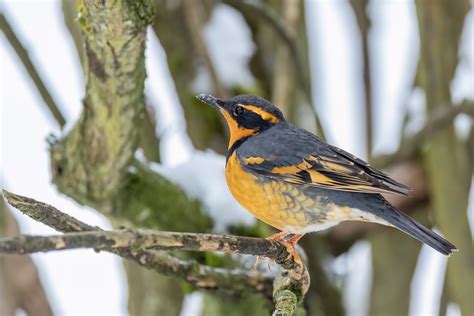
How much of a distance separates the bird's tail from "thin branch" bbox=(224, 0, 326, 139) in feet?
8.65

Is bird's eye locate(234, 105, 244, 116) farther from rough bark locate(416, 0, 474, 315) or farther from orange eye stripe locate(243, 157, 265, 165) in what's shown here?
rough bark locate(416, 0, 474, 315)

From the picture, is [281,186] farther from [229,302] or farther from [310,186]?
[229,302]

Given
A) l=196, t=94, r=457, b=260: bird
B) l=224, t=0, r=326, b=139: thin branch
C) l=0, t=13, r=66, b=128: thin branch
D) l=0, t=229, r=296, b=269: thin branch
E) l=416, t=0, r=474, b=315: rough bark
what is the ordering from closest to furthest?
l=0, t=229, r=296, b=269: thin branch
l=196, t=94, r=457, b=260: bird
l=0, t=13, r=66, b=128: thin branch
l=416, t=0, r=474, b=315: rough bark
l=224, t=0, r=326, b=139: thin branch

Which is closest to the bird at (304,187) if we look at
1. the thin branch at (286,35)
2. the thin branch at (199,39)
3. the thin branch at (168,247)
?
the thin branch at (168,247)

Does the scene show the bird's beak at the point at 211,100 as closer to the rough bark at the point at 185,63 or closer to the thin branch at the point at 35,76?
the thin branch at the point at 35,76

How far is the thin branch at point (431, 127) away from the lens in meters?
6.30

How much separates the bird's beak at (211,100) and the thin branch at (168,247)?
0.97 metres

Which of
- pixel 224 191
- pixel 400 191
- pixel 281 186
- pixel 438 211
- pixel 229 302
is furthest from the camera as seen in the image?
pixel 438 211

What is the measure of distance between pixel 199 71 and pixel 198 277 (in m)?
2.97

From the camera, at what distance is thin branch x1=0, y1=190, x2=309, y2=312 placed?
8.59 feet

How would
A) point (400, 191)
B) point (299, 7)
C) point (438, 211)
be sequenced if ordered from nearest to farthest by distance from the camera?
1. point (400, 191)
2. point (438, 211)
3. point (299, 7)

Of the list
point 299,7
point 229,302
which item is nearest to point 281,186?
point 229,302

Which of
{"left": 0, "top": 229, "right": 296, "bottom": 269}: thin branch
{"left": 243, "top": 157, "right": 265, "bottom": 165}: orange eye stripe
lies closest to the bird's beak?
{"left": 243, "top": 157, "right": 265, "bottom": 165}: orange eye stripe

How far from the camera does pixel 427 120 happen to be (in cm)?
642
